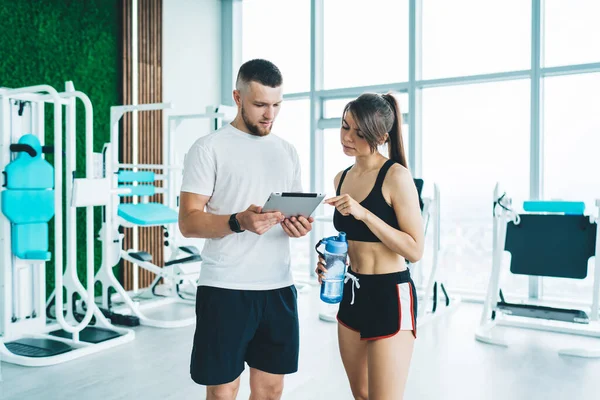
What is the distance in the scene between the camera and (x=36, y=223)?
3.76 meters

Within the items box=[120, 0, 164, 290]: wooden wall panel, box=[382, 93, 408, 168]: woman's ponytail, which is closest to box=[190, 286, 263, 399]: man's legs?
box=[382, 93, 408, 168]: woman's ponytail

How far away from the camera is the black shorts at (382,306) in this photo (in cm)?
167

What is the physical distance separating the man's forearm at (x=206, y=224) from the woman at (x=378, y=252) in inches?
12.9

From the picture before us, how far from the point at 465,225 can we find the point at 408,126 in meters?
1.65

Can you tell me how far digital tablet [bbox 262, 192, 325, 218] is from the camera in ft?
5.11

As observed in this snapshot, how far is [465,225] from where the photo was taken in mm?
6785

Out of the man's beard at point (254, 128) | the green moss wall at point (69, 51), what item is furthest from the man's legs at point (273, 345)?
the green moss wall at point (69, 51)

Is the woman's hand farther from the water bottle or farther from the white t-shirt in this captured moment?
the white t-shirt

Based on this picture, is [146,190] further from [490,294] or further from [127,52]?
[490,294]

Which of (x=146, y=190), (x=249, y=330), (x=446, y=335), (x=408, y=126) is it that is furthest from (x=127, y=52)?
(x=249, y=330)

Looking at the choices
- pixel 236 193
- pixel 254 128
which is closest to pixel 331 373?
pixel 236 193

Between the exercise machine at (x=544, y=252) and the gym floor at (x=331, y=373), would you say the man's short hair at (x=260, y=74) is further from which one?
the exercise machine at (x=544, y=252)

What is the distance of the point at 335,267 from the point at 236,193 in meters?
0.39

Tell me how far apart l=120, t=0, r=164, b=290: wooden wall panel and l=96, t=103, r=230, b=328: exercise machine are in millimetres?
155
